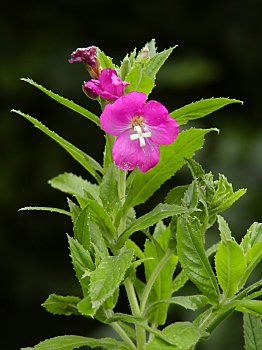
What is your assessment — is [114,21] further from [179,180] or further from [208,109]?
[208,109]

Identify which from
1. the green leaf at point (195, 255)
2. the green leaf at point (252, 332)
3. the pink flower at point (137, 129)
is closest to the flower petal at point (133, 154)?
the pink flower at point (137, 129)

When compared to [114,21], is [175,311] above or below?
below

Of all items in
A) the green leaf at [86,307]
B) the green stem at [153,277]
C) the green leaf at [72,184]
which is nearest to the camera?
the green leaf at [86,307]

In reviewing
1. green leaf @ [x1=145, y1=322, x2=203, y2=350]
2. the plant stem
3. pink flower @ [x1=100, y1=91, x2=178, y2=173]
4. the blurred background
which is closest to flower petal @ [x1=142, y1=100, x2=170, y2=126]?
pink flower @ [x1=100, y1=91, x2=178, y2=173]

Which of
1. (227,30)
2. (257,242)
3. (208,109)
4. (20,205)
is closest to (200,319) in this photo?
(257,242)

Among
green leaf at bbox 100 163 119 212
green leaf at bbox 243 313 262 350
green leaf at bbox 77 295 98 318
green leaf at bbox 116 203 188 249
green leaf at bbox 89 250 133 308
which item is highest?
green leaf at bbox 100 163 119 212

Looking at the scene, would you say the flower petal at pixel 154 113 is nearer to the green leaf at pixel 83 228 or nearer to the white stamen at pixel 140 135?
the white stamen at pixel 140 135

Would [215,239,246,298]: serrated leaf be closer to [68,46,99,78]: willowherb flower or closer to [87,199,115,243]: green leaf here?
[87,199,115,243]: green leaf

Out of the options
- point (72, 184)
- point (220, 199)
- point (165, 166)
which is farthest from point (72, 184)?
point (220, 199)
